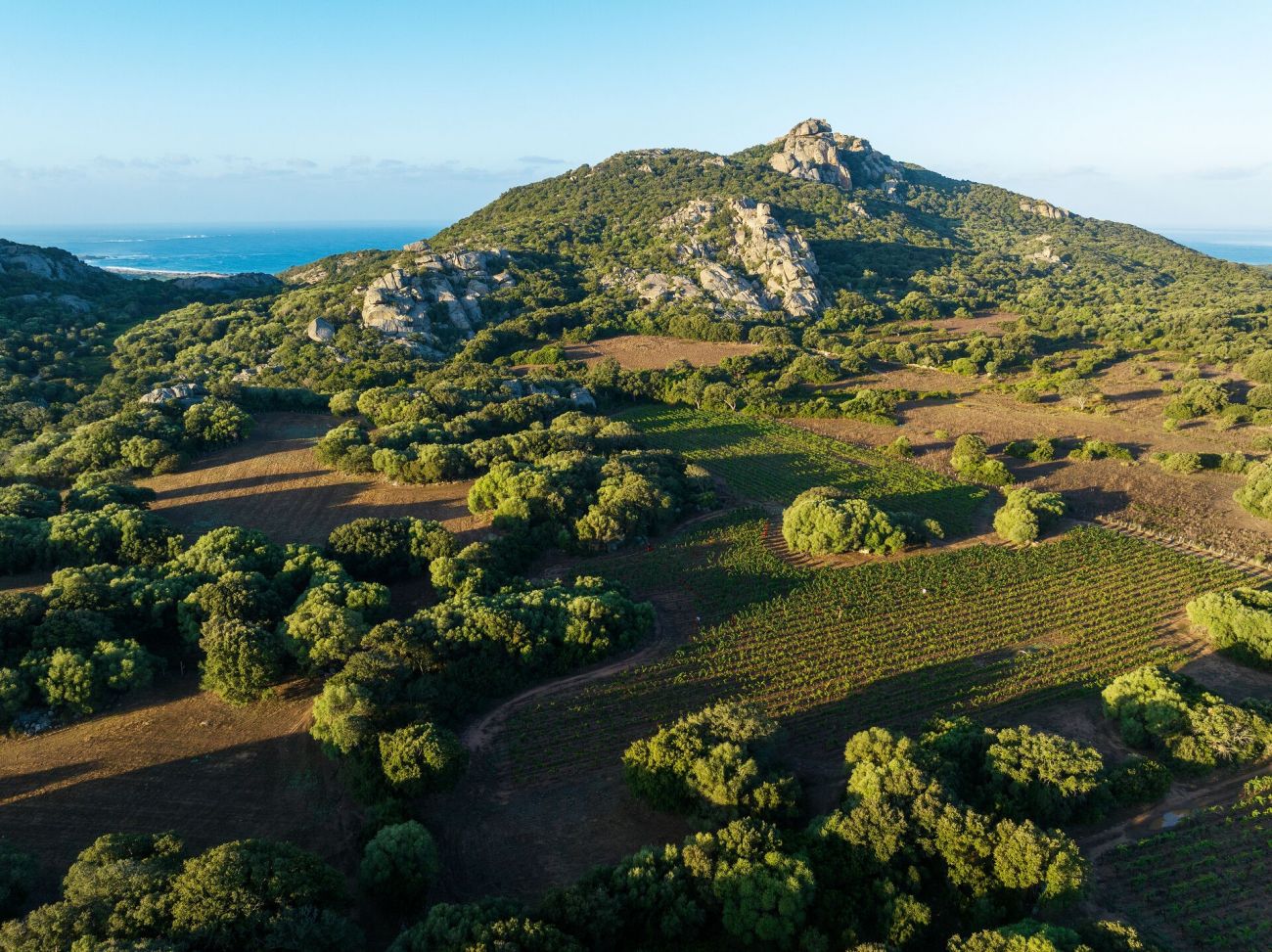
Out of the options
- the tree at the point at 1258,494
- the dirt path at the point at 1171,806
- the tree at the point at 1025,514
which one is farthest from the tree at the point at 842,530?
the tree at the point at 1258,494

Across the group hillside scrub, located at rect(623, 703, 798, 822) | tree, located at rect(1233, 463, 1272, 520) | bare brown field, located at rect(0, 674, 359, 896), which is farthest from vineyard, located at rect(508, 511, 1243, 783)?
tree, located at rect(1233, 463, 1272, 520)

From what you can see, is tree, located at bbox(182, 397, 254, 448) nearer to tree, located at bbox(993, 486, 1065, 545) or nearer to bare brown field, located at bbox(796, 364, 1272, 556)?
bare brown field, located at bbox(796, 364, 1272, 556)

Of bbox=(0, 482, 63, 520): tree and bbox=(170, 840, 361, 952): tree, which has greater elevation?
bbox=(0, 482, 63, 520): tree

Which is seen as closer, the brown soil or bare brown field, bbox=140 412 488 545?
the brown soil

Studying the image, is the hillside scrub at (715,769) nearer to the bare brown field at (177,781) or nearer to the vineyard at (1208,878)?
the bare brown field at (177,781)

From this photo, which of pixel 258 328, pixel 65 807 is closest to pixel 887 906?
pixel 65 807

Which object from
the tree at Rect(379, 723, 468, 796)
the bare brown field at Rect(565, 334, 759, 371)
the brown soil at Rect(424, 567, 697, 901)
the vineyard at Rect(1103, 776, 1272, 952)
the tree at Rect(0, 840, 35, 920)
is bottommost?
the brown soil at Rect(424, 567, 697, 901)

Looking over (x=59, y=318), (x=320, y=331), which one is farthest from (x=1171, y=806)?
(x=59, y=318)
